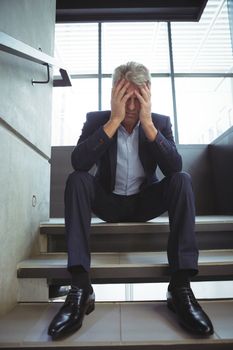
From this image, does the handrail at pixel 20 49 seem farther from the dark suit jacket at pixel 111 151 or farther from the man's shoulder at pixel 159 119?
the man's shoulder at pixel 159 119

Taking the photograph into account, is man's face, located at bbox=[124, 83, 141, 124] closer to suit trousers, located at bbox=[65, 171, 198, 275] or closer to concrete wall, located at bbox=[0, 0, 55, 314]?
suit trousers, located at bbox=[65, 171, 198, 275]

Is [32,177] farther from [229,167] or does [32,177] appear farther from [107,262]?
[229,167]

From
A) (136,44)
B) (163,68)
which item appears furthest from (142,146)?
(136,44)

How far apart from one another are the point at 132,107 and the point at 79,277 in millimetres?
828

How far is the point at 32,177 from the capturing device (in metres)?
1.43

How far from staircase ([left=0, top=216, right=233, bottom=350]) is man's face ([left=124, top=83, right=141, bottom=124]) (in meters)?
0.56

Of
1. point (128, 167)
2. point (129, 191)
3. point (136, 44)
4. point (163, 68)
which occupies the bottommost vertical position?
point (129, 191)

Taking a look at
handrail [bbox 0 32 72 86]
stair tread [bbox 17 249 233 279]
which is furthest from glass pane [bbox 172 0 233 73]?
stair tread [bbox 17 249 233 279]

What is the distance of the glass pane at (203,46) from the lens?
161 inches

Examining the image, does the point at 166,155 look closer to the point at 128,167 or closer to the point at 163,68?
the point at 128,167

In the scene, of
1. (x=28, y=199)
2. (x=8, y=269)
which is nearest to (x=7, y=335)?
(x=8, y=269)

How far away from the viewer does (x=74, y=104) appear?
158 inches

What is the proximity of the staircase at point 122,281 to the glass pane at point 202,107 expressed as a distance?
2.51 m

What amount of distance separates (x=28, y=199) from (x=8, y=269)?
400 mm
